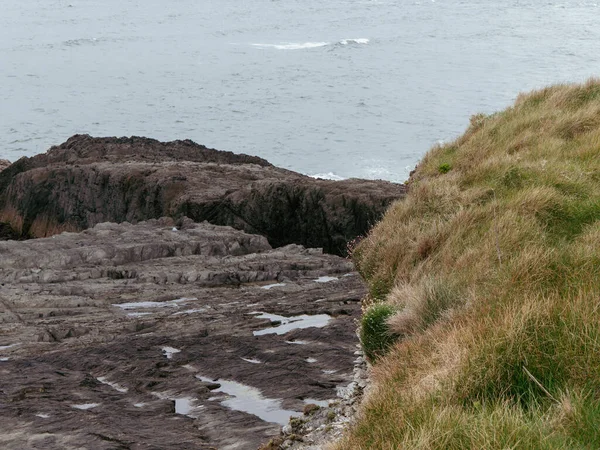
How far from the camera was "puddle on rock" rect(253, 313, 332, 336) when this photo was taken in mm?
16797

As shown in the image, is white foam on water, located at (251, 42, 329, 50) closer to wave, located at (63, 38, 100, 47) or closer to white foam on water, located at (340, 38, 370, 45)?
white foam on water, located at (340, 38, 370, 45)

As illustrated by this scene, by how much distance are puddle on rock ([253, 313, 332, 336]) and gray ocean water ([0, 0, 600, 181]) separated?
39.6m

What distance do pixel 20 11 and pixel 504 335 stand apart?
136286 mm

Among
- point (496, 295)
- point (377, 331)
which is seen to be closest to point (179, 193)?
point (377, 331)

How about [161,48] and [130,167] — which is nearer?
[130,167]

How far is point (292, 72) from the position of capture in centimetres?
8825

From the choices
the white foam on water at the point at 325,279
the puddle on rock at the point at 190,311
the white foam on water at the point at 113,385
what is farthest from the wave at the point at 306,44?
the white foam on water at the point at 113,385

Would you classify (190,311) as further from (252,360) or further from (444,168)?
(444,168)

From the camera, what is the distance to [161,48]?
331 ft

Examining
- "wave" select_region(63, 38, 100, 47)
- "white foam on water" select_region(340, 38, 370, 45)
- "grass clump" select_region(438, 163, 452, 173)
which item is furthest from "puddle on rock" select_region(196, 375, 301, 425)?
"wave" select_region(63, 38, 100, 47)

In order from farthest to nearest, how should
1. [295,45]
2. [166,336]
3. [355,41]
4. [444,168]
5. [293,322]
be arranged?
1. [355,41]
2. [295,45]
3. [293,322]
4. [166,336]
5. [444,168]

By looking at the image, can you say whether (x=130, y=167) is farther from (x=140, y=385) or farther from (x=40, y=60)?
(x=40, y=60)

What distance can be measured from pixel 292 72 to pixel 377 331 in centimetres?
8100

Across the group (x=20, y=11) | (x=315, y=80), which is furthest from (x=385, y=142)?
(x=20, y=11)
